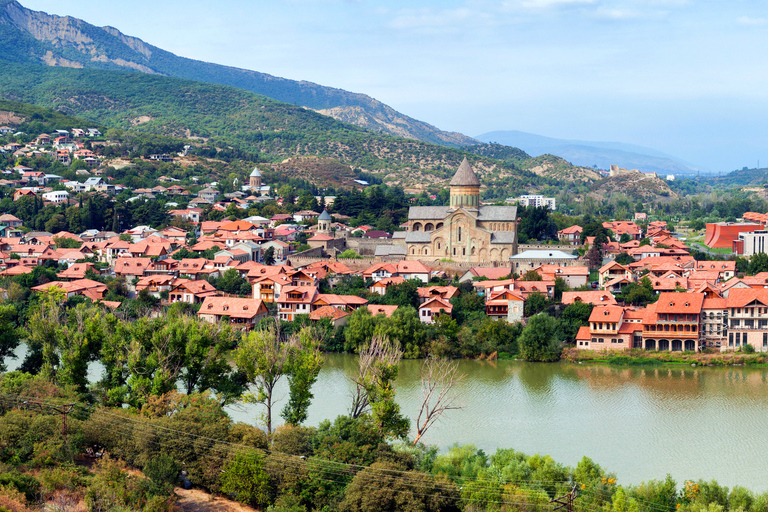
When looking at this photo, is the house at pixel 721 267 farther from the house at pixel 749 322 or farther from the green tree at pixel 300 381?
the green tree at pixel 300 381

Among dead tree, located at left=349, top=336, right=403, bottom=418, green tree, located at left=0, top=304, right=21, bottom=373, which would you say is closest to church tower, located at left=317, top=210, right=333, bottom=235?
green tree, located at left=0, top=304, right=21, bottom=373

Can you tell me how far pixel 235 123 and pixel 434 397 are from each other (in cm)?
8885

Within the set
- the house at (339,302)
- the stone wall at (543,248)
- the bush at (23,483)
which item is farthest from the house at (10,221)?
the bush at (23,483)

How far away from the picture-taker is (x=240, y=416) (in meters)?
21.0

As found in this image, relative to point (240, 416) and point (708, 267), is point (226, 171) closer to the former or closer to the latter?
point (708, 267)

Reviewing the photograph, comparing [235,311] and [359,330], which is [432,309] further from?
[235,311]

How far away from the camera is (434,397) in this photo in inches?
888

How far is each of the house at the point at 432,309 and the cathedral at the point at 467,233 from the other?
9266 mm

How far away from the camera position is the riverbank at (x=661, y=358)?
2720cm

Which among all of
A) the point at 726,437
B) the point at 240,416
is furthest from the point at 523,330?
the point at 240,416

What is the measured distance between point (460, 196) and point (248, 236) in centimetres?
1096

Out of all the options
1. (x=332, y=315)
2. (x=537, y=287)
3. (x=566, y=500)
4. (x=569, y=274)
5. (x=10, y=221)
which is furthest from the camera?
(x=10, y=221)

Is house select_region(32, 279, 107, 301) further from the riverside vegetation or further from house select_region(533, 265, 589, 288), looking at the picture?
house select_region(533, 265, 589, 288)

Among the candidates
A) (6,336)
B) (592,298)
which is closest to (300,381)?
(6,336)
